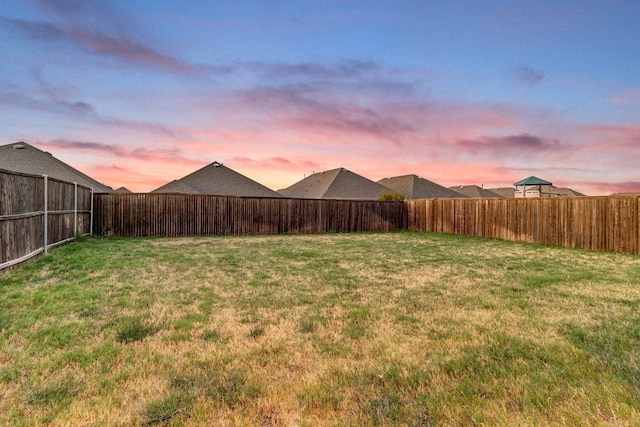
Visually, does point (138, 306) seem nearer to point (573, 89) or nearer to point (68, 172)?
point (573, 89)

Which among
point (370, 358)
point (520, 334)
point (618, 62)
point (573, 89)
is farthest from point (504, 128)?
point (370, 358)

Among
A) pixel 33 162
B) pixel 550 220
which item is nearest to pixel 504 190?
pixel 550 220

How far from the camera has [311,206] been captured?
1617 centimetres

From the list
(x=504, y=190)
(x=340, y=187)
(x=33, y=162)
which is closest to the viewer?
(x=33, y=162)

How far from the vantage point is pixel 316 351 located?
7.64 ft

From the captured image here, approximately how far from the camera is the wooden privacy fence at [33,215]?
531 centimetres

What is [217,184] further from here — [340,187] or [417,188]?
[417,188]

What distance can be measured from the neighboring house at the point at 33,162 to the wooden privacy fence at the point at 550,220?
16775mm

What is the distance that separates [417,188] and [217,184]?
1890cm

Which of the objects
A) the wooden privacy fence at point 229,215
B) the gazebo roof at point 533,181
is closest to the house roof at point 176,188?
the wooden privacy fence at point 229,215

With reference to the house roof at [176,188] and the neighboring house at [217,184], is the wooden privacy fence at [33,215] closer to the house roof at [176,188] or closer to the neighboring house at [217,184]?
the house roof at [176,188]

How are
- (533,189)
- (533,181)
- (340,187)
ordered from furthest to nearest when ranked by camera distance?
(340,187) < (533,189) < (533,181)

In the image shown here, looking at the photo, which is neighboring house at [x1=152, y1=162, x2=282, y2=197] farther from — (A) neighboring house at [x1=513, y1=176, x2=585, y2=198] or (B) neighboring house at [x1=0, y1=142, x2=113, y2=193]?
(A) neighboring house at [x1=513, y1=176, x2=585, y2=198]

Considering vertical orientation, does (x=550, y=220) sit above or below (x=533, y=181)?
below
